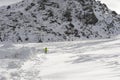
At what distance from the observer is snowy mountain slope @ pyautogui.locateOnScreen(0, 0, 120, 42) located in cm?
4059

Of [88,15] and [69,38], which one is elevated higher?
[88,15]

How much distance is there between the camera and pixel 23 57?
12.7 meters

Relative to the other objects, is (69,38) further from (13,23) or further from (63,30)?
(13,23)

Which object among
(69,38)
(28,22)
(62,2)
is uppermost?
(62,2)

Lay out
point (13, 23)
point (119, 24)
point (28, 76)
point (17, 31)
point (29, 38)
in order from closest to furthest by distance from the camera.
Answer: point (28, 76) → point (29, 38) → point (17, 31) → point (13, 23) → point (119, 24)

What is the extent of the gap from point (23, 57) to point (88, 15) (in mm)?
36961

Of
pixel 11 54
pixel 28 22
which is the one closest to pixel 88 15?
pixel 28 22

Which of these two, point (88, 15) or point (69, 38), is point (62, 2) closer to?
point (88, 15)

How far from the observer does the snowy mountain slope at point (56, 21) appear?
40.6m

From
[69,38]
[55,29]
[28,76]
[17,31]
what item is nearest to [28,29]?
[17,31]

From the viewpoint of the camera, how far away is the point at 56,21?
46781 mm

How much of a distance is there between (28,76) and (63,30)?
3539 cm

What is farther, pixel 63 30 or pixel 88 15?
pixel 88 15

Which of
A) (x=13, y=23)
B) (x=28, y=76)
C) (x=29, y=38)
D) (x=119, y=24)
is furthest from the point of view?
(x=119, y=24)
